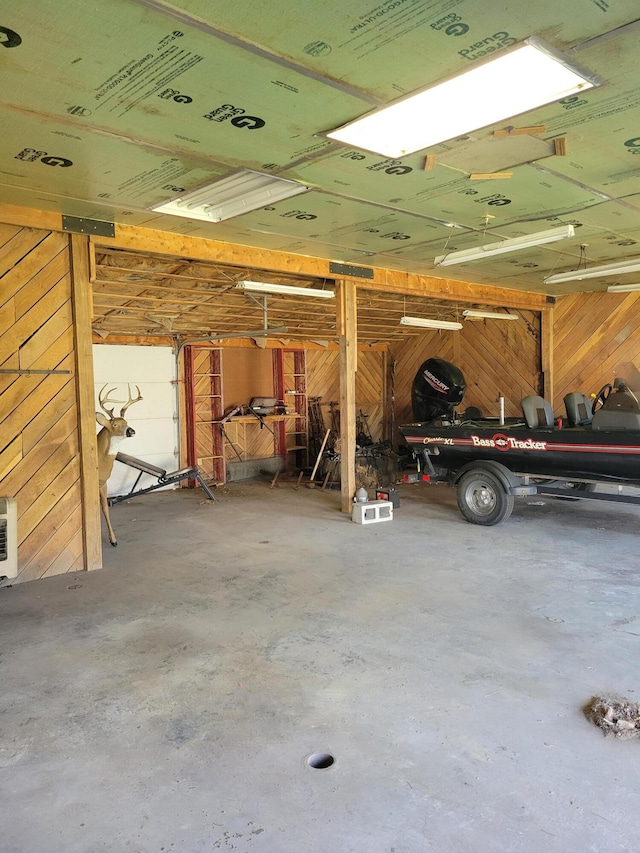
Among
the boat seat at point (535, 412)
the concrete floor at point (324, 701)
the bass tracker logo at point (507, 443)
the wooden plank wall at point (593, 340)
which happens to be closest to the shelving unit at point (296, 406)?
the wooden plank wall at point (593, 340)

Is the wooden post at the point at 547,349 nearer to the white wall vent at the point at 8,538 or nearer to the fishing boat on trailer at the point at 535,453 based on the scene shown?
the fishing boat on trailer at the point at 535,453

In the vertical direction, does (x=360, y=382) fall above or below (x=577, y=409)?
above

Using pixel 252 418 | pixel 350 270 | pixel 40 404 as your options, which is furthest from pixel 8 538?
pixel 252 418

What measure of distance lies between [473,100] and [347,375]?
443cm

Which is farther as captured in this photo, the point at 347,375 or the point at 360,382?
the point at 360,382

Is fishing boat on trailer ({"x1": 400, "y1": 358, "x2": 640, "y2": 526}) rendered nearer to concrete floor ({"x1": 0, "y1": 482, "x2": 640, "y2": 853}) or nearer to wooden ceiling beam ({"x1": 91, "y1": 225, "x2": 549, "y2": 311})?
concrete floor ({"x1": 0, "y1": 482, "x2": 640, "y2": 853})

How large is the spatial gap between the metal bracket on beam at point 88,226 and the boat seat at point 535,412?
4.52 meters

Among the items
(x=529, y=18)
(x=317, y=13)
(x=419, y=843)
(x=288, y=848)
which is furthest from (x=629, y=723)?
(x=317, y=13)

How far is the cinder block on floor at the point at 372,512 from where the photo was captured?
270 inches

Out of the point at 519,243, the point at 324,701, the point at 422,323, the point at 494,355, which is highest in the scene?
the point at 519,243

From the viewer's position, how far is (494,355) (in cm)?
1112

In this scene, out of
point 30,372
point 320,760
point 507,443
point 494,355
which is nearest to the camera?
point 320,760

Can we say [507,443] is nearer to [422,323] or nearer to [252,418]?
[422,323]

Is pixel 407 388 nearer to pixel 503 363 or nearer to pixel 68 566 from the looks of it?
pixel 503 363
